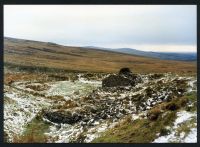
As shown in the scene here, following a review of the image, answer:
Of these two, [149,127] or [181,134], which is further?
[149,127]

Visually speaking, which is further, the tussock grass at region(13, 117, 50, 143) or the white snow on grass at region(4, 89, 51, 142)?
the white snow on grass at region(4, 89, 51, 142)

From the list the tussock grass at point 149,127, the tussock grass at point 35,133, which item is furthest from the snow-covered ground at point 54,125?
the tussock grass at point 149,127

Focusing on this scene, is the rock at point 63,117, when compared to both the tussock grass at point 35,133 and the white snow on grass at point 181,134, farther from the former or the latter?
the white snow on grass at point 181,134

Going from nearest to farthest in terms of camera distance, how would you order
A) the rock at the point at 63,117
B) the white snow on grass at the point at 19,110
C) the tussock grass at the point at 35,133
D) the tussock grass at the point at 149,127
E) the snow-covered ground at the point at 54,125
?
the snow-covered ground at the point at 54,125, the tussock grass at the point at 149,127, the tussock grass at the point at 35,133, the white snow on grass at the point at 19,110, the rock at the point at 63,117

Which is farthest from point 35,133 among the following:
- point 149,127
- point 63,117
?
point 149,127

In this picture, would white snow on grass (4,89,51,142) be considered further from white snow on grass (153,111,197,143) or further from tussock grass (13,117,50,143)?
white snow on grass (153,111,197,143)

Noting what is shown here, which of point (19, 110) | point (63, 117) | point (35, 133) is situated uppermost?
point (19, 110)

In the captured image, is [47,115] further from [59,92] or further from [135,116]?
[59,92]

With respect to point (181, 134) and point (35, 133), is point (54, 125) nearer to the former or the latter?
point (35, 133)

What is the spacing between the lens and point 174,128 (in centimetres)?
2261

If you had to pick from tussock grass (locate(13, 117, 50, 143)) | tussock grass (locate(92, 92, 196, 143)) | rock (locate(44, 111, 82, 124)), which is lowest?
tussock grass (locate(13, 117, 50, 143))

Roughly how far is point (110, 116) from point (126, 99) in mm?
4127

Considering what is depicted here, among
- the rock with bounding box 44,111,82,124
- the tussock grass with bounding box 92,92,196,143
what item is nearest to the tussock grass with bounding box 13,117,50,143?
the rock with bounding box 44,111,82,124

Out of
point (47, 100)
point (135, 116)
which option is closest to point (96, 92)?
point (47, 100)
